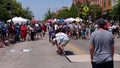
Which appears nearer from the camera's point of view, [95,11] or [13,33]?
[13,33]

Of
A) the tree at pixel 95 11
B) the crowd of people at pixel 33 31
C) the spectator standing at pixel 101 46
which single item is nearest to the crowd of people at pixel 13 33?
the crowd of people at pixel 33 31

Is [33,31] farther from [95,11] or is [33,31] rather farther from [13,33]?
[95,11]

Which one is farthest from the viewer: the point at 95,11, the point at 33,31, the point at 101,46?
the point at 95,11

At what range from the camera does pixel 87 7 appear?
3238 inches

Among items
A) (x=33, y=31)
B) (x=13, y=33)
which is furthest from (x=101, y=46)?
(x=33, y=31)

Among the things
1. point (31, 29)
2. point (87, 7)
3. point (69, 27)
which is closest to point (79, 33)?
point (69, 27)

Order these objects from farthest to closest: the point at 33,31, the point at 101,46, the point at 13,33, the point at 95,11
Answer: the point at 95,11
the point at 33,31
the point at 13,33
the point at 101,46

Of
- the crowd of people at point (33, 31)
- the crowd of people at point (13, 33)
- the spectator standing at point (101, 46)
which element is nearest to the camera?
the spectator standing at point (101, 46)

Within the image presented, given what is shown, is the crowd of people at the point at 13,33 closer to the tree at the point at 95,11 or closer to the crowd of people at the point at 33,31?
the crowd of people at the point at 33,31

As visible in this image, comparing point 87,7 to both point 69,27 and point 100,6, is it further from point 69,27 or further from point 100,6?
point 69,27

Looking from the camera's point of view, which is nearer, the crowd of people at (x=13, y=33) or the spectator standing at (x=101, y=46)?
the spectator standing at (x=101, y=46)

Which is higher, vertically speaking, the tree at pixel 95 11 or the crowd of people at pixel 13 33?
the tree at pixel 95 11

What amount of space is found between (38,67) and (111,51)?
7.23 metres

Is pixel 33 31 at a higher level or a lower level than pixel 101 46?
lower
